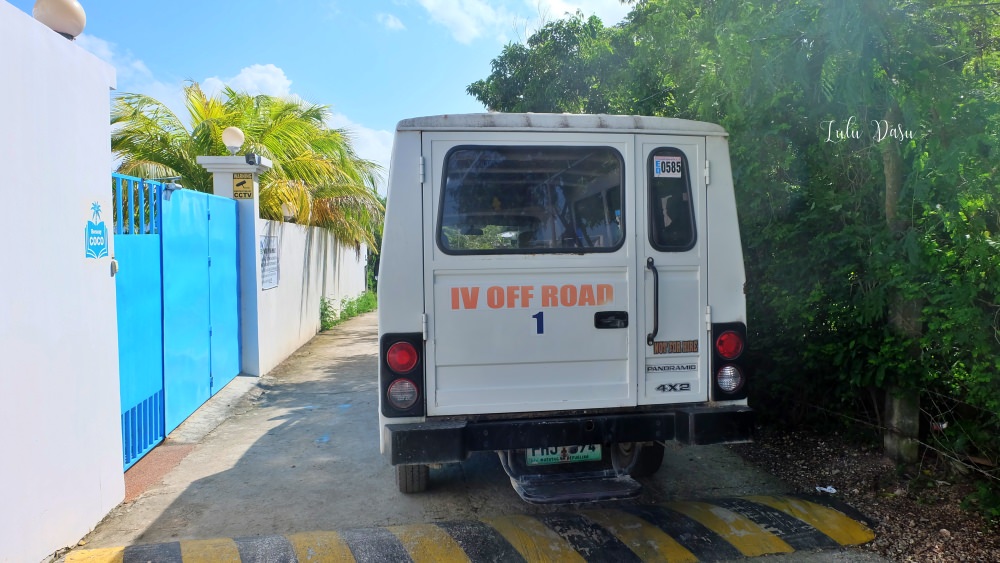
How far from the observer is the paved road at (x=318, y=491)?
407 centimetres

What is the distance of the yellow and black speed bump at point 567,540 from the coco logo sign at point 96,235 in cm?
167

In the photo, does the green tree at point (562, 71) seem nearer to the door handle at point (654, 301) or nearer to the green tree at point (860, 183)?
the green tree at point (860, 183)

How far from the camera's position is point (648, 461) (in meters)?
4.86

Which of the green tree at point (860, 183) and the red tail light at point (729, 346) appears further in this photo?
the red tail light at point (729, 346)

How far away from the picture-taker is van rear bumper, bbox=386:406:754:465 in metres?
3.54

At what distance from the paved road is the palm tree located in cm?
514

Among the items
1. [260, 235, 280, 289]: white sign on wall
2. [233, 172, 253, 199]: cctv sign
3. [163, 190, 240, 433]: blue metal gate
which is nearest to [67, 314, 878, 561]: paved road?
[163, 190, 240, 433]: blue metal gate

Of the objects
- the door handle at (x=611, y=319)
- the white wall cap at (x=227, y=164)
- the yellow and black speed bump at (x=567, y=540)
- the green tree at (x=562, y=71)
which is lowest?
the yellow and black speed bump at (x=567, y=540)

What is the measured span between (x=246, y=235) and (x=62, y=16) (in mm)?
4507

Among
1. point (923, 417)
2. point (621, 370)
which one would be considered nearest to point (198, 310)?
point (621, 370)

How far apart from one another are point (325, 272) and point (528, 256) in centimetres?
1020

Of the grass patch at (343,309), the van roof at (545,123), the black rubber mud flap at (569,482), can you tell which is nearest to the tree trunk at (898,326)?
the van roof at (545,123)

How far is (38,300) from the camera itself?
136 inches

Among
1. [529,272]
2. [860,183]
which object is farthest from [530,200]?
[860,183]
